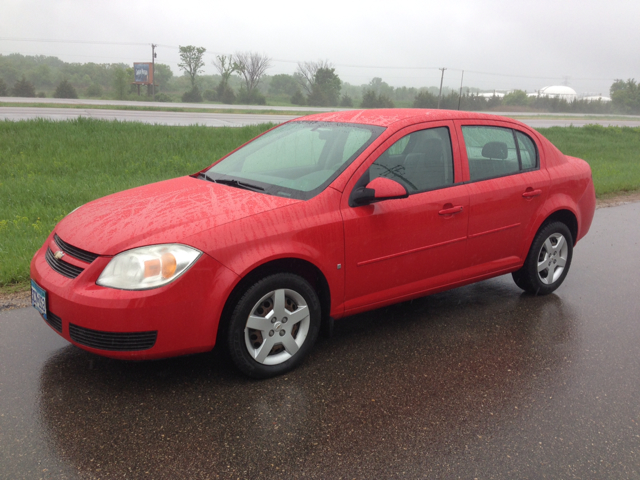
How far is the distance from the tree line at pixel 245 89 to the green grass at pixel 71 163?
Answer: 1284 inches

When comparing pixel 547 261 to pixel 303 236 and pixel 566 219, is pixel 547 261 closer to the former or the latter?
pixel 566 219

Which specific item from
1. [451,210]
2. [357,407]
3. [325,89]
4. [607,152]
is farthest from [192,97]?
[357,407]

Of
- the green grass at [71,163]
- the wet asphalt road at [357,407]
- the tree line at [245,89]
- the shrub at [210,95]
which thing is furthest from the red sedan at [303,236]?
the shrub at [210,95]

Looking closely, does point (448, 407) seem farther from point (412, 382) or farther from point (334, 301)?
point (334, 301)

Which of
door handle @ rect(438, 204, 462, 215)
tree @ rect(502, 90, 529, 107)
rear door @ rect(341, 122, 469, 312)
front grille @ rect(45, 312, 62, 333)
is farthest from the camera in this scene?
tree @ rect(502, 90, 529, 107)

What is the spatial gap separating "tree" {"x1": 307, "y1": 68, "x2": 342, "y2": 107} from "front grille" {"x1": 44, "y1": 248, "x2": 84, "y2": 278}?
50.8m


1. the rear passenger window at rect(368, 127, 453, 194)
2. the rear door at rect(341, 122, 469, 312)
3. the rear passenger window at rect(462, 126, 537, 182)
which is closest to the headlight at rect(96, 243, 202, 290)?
the rear door at rect(341, 122, 469, 312)

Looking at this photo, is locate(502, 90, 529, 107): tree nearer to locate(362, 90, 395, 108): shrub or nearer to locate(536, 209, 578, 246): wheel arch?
locate(362, 90, 395, 108): shrub

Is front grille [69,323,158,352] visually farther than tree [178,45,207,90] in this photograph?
No

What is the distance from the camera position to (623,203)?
1016 centimetres

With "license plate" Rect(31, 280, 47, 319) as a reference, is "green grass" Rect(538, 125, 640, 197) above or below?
above

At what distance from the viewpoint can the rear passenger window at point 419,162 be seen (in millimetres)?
3900

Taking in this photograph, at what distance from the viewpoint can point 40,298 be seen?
3.30 m

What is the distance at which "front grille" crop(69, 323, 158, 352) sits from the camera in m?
2.99
